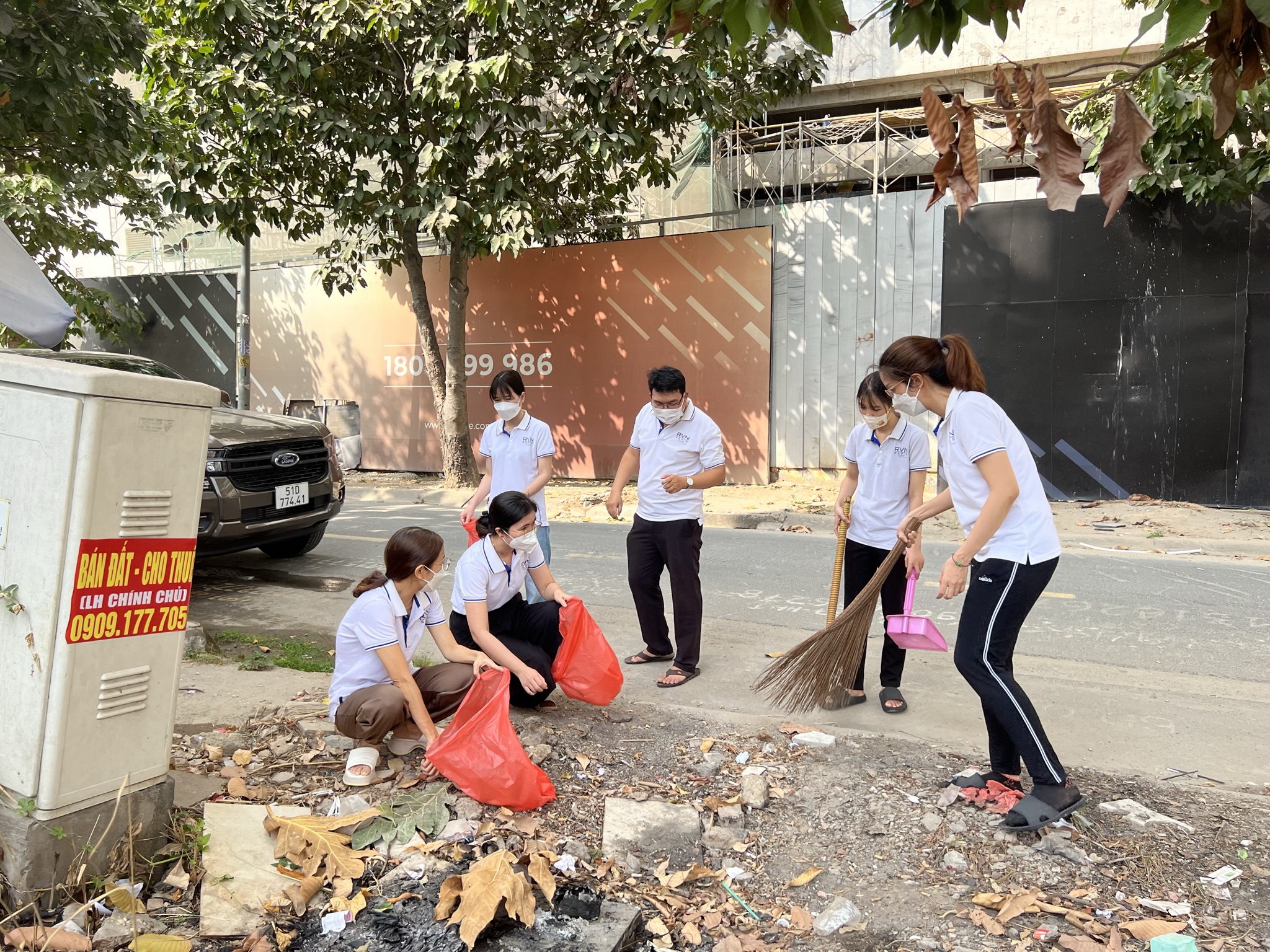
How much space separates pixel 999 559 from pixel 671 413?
2.10 m

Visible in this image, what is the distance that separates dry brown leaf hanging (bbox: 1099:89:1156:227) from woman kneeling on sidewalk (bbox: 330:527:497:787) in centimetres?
246

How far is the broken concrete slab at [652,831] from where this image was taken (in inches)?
122

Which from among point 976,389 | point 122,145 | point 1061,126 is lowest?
point 976,389

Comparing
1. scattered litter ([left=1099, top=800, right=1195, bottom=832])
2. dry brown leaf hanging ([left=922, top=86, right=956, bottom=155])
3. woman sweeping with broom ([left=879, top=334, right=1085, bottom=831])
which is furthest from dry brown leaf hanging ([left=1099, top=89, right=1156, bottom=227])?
scattered litter ([left=1099, top=800, right=1195, bottom=832])

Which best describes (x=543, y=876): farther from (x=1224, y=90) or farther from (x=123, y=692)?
(x=1224, y=90)

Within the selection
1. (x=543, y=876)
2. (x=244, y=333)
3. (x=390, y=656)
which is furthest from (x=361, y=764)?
(x=244, y=333)

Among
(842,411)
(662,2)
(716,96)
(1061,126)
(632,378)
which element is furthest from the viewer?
(632,378)

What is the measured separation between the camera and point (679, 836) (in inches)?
125

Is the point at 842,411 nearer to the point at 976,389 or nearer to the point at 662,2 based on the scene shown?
the point at 976,389

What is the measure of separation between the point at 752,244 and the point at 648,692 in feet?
30.5

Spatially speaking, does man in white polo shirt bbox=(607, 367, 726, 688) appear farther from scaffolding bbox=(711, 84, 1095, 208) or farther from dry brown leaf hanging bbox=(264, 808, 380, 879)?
scaffolding bbox=(711, 84, 1095, 208)

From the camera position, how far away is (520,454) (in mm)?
5422

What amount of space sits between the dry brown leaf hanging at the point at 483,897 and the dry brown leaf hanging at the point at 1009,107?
2280 mm

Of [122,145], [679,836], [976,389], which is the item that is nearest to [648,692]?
[679,836]
